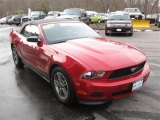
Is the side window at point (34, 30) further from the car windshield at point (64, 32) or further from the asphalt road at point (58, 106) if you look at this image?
the asphalt road at point (58, 106)

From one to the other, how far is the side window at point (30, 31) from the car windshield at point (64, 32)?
0.22 metres

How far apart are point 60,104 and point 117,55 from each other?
1.41 meters

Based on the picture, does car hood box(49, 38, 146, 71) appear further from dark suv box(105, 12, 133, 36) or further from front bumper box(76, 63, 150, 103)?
dark suv box(105, 12, 133, 36)

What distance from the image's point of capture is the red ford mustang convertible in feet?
13.6

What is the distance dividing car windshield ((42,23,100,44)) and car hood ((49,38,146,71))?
31cm

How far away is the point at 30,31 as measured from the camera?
6.46 metres

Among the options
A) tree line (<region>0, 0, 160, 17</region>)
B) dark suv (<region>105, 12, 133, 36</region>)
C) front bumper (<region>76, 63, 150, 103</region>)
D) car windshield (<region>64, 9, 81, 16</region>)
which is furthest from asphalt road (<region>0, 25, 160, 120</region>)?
tree line (<region>0, 0, 160, 17</region>)

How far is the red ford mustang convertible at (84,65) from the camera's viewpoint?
4.14 meters

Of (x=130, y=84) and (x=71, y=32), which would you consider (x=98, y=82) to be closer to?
(x=130, y=84)

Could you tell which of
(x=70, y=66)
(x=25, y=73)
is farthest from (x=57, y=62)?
(x=25, y=73)

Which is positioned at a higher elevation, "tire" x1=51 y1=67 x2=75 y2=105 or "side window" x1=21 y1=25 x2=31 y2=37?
"side window" x1=21 y1=25 x2=31 y2=37

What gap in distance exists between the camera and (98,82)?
4129 millimetres

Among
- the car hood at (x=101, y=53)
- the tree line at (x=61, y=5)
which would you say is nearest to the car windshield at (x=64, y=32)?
the car hood at (x=101, y=53)


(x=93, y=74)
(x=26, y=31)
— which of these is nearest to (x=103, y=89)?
(x=93, y=74)
